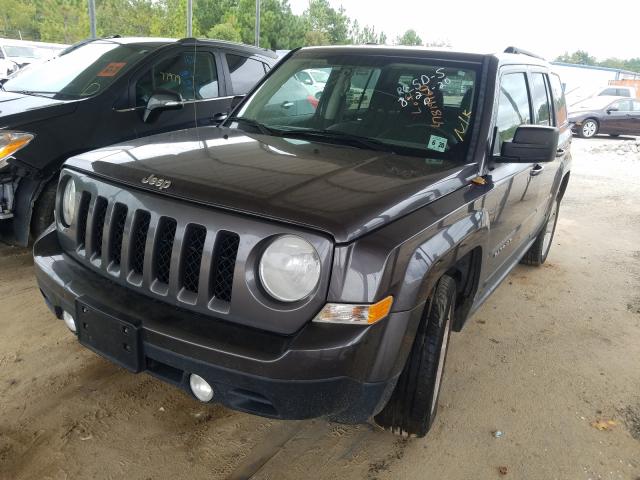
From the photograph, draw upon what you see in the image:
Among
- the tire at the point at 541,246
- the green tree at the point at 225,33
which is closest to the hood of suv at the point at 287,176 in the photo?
the tire at the point at 541,246

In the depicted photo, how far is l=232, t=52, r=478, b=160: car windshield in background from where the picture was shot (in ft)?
9.02

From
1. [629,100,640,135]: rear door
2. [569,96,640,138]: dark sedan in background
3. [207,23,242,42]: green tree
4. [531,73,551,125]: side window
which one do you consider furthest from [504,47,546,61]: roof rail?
[207,23,242,42]: green tree

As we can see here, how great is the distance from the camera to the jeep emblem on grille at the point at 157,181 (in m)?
2.08

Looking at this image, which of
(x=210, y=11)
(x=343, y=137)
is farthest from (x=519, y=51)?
(x=210, y=11)

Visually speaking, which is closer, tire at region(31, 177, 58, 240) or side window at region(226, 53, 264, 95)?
tire at region(31, 177, 58, 240)

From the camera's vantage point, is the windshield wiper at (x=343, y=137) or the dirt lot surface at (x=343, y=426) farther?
the windshield wiper at (x=343, y=137)

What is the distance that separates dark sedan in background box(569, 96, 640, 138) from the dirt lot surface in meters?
15.5

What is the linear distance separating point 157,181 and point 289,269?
690 millimetres

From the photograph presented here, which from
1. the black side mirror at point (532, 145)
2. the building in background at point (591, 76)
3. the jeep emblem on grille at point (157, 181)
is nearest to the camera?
the jeep emblem on grille at point (157, 181)

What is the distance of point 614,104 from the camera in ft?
57.1

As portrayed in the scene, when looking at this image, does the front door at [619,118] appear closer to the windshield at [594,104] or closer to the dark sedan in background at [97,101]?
the windshield at [594,104]

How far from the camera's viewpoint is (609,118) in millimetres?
17344

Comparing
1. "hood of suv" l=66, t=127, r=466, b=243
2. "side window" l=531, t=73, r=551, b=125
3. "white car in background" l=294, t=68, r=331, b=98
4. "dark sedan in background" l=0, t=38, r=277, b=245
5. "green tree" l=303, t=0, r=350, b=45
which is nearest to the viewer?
"hood of suv" l=66, t=127, r=466, b=243

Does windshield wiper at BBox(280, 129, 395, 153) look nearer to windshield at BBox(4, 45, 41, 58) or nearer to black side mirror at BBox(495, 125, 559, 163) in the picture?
black side mirror at BBox(495, 125, 559, 163)
